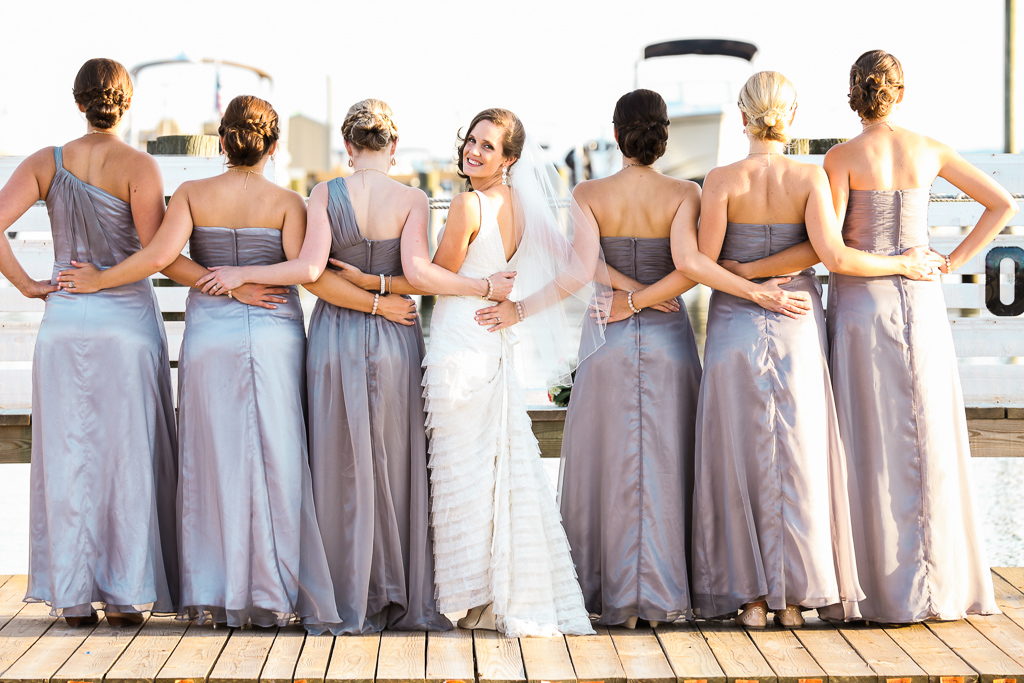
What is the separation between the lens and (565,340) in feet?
11.7

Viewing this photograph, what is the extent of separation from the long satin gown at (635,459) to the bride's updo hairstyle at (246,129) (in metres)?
1.31

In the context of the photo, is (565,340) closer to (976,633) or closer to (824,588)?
(824,588)

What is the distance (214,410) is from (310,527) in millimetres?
540

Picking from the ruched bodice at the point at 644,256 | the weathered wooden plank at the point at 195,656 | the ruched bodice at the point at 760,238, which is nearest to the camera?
the weathered wooden plank at the point at 195,656

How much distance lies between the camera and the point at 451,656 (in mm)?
3160

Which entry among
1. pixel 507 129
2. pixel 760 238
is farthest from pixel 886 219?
pixel 507 129

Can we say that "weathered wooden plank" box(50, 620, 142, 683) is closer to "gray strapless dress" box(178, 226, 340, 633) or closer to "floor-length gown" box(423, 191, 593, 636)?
"gray strapless dress" box(178, 226, 340, 633)

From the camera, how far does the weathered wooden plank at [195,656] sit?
295cm

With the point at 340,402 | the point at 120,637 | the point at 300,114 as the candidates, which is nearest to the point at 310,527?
the point at 340,402

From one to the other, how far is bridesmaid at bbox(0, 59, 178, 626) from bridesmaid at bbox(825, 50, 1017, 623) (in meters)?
2.57

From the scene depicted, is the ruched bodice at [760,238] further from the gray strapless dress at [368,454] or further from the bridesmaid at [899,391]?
the gray strapless dress at [368,454]

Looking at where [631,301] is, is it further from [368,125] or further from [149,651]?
[149,651]

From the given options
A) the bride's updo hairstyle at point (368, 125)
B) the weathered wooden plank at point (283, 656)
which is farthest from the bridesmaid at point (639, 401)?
the weathered wooden plank at point (283, 656)

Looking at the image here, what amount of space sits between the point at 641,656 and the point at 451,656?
630 mm
